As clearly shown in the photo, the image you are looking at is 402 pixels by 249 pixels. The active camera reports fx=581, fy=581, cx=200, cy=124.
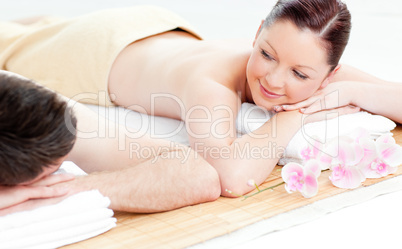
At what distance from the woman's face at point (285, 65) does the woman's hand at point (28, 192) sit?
81 cm

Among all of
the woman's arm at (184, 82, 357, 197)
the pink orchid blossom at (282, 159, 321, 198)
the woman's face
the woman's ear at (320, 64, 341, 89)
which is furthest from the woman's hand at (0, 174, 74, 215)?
the woman's ear at (320, 64, 341, 89)

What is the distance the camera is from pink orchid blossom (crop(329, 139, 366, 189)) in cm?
192

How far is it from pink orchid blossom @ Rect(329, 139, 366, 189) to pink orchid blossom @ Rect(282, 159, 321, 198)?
11 centimetres

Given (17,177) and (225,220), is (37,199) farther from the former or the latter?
(225,220)

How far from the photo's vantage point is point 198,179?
5.91 ft

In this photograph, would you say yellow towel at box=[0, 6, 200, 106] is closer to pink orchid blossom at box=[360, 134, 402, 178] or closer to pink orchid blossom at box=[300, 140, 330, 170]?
pink orchid blossom at box=[300, 140, 330, 170]

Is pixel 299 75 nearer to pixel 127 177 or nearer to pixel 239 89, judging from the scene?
pixel 239 89

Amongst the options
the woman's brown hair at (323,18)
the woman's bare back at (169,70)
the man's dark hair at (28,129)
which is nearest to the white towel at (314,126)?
the woman's bare back at (169,70)

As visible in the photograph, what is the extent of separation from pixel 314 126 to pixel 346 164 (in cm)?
25

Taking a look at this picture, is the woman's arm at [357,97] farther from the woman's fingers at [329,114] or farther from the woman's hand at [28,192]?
the woman's hand at [28,192]

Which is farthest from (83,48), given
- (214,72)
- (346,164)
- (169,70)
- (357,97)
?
(346,164)

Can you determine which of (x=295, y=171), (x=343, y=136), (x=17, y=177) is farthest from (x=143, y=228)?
(x=343, y=136)

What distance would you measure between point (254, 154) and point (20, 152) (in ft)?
2.73

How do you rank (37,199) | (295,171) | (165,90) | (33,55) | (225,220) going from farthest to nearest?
(33,55) → (165,90) → (295,171) → (225,220) → (37,199)
